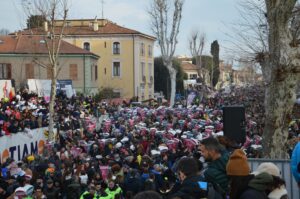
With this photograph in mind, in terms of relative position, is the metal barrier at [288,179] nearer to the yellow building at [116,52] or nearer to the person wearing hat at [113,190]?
the person wearing hat at [113,190]

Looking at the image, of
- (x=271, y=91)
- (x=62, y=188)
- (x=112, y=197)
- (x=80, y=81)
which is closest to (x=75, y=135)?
(x=62, y=188)

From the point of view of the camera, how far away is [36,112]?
2473 cm

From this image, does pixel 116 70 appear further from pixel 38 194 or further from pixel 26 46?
pixel 38 194

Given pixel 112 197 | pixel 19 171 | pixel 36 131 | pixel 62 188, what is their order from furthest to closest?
pixel 36 131, pixel 19 171, pixel 62 188, pixel 112 197

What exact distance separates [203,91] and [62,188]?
48.5 metres

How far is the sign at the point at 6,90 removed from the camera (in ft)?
83.9

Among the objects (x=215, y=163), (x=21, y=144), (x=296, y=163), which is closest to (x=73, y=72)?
(x=21, y=144)

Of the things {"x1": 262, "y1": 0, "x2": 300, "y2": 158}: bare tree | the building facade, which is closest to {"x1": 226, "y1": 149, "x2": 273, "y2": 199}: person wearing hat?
{"x1": 262, "y1": 0, "x2": 300, "y2": 158}: bare tree

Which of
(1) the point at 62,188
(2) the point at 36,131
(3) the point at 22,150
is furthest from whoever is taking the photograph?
(2) the point at 36,131

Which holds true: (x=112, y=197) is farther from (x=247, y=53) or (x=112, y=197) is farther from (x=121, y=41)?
(x=121, y=41)

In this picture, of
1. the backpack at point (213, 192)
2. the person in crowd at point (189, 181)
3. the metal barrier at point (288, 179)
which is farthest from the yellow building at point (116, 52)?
the person in crowd at point (189, 181)

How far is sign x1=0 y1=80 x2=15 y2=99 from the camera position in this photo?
83.9ft

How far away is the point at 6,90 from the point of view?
85.4 ft

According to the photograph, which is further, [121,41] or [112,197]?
[121,41]
